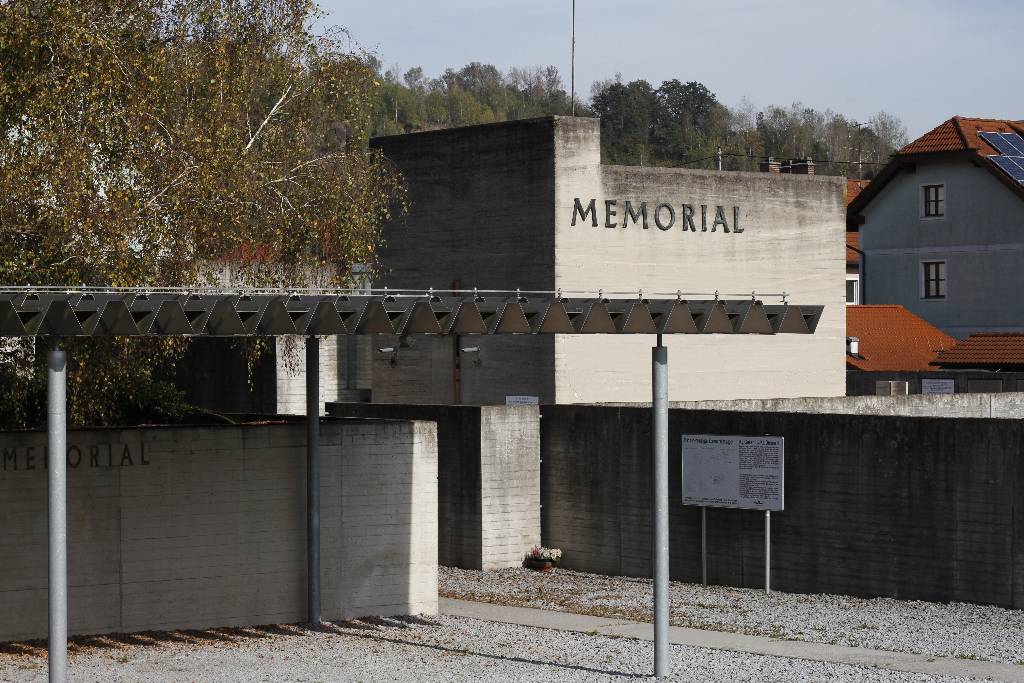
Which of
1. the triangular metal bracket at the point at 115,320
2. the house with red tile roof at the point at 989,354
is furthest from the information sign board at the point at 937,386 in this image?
the triangular metal bracket at the point at 115,320

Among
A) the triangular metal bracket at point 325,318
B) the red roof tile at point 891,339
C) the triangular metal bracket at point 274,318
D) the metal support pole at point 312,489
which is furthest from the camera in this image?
the red roof tile at point 891,339

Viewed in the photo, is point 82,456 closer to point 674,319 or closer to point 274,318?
point 274,318

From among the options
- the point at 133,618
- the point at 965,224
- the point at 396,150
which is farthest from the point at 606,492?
the point at 965,224

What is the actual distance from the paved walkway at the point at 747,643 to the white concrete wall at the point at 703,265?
1086 cm

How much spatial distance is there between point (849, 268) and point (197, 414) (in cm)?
4609

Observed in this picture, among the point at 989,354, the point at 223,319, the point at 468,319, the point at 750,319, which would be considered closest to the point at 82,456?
the point at 223,319

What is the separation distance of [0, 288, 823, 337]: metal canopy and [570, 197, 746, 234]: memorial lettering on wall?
1440 centimetres

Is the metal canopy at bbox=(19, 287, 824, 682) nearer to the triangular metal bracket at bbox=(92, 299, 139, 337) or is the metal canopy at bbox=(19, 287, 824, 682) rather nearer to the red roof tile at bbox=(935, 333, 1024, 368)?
the triangular metal bracket at bbox=(92, 299, 139, 337)

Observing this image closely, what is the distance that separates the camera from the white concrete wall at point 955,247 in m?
51.6

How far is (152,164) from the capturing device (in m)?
17.9

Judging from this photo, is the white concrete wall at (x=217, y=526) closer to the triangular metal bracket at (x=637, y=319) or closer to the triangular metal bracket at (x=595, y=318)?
→ the triangular metal bracket at (x=595, y=318)

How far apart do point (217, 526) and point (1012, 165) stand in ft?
136

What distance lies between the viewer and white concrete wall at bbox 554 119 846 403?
27.6 metres

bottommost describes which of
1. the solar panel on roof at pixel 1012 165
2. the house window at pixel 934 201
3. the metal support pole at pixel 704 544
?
the metal support pole at pixel 704 544
